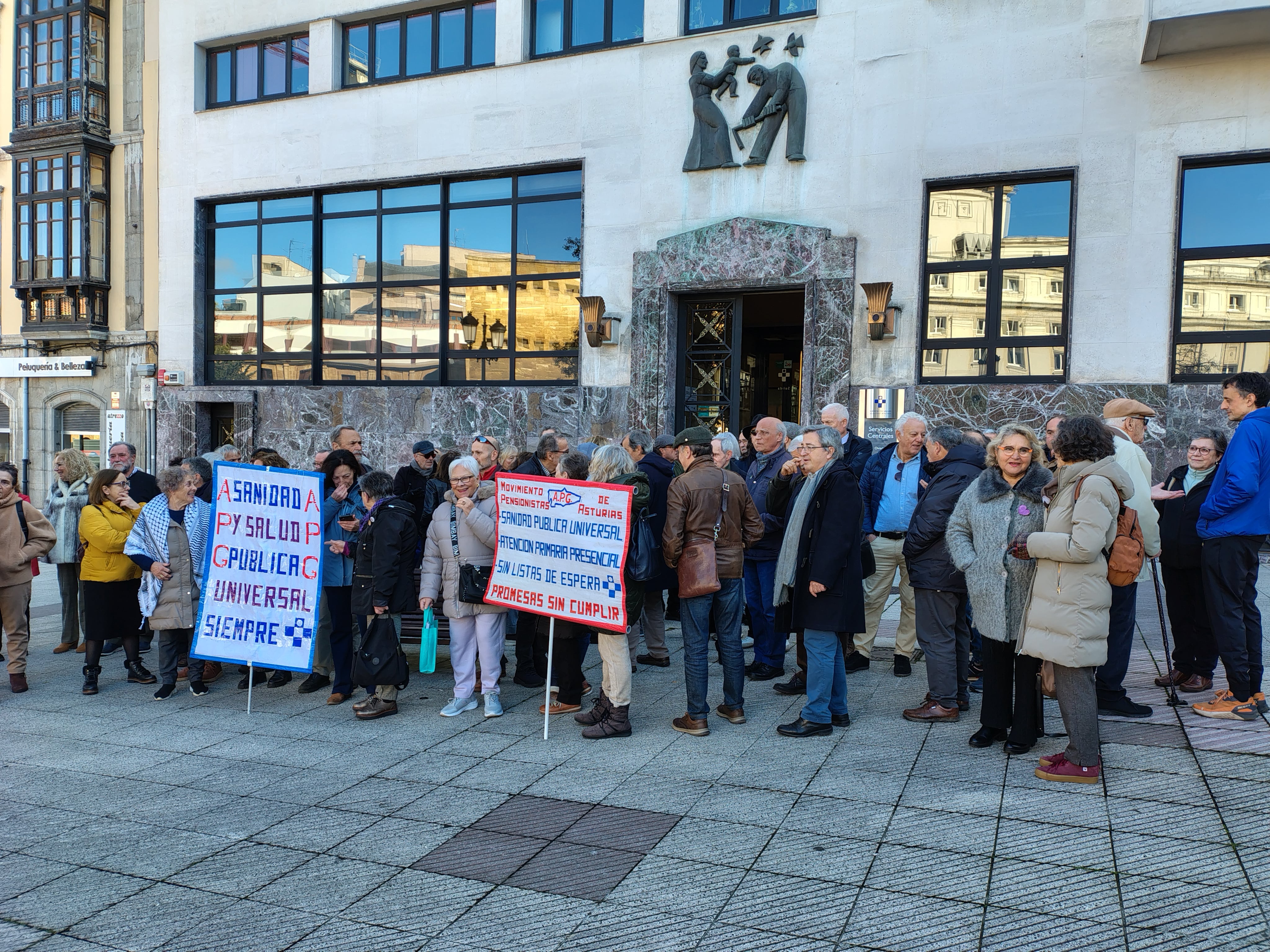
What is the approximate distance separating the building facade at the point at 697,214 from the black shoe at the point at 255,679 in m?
7.22

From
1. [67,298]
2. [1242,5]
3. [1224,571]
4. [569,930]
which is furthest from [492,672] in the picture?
[67,298]

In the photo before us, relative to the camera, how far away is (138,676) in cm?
739

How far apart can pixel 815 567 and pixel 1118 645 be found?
222 cm

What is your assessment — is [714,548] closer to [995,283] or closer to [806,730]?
[806,730]

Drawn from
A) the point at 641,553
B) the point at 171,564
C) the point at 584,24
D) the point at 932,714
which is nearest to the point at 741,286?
the point at 584,24

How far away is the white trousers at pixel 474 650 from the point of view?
21.0ft

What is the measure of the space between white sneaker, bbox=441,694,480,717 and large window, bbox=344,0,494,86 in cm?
1205

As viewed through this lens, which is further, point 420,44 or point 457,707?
point 420,44

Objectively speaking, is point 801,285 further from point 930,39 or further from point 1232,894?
point 1232,894

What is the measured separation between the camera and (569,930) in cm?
354

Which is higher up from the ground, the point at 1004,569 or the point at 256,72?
the point at 256,72

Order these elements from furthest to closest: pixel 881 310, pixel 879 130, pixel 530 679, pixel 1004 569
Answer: pixel 879 130 < pixel 881 310 < pixel 530 679 < pixel 1004 569

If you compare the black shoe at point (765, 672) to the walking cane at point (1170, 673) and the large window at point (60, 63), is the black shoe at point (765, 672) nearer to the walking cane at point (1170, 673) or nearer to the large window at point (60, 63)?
the walking cane at point (1170, 673)

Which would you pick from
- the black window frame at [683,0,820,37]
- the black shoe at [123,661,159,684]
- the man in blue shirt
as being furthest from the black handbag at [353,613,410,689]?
the black window frame at [683,0,820,37]
